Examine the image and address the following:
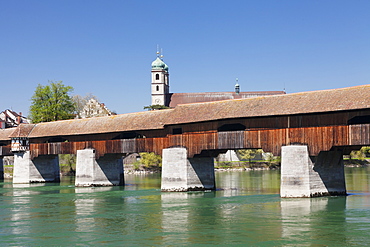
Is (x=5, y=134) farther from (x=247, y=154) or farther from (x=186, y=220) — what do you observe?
(x=247, y=154)

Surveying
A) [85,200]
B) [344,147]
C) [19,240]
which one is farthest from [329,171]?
[19,240]

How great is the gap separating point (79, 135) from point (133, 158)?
3086cm

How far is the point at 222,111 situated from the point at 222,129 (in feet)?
6.30

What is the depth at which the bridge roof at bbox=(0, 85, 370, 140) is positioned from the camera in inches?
1077

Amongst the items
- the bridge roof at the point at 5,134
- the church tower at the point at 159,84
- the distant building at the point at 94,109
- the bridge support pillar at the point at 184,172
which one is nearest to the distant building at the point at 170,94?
the church tower at the point at 159,84

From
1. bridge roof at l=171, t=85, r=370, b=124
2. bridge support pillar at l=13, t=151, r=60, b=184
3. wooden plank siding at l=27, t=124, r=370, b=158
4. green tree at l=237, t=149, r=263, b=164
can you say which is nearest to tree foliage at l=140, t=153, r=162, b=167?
green tree at l=237, t=149, r=263, b=164

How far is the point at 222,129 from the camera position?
34094 mm

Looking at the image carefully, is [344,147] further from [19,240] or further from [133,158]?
[133,158]

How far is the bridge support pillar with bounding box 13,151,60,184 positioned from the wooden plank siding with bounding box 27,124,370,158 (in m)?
5.11

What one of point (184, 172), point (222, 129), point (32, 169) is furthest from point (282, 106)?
point (32, 169)

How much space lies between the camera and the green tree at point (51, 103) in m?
63.7

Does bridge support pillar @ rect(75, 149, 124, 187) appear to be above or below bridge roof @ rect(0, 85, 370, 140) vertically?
below

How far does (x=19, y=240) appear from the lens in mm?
19016

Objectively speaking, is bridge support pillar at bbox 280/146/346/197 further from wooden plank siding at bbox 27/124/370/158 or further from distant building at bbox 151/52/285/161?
distant building at bbox 151/52/285/161
